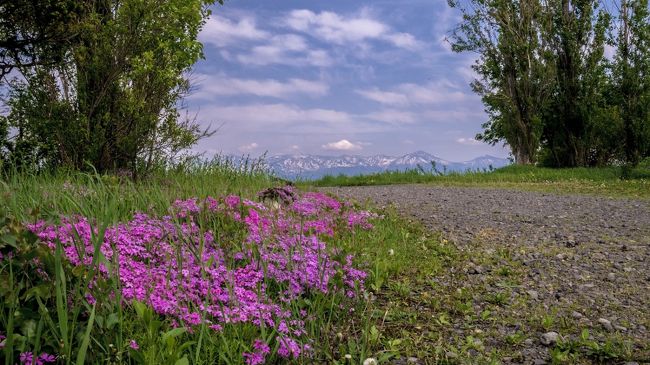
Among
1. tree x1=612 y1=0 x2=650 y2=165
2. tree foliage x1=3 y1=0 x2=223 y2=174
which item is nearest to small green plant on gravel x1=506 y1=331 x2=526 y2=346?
tree foliage x1=3 y1=0 x2=223 y2=174

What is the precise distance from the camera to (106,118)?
927cm

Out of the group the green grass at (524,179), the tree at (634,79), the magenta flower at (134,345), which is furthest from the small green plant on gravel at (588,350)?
the tree at (634,79)

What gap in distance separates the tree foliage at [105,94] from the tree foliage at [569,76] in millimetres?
17424

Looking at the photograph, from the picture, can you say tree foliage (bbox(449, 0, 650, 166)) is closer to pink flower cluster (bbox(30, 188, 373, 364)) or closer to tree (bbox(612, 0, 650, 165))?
tree (bbox(612, 0, 650, 165))

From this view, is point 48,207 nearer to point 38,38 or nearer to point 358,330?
point 358,330

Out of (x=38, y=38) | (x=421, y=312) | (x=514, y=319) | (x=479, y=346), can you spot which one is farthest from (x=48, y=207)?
(x=38, y=38)

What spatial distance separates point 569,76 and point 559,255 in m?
19.7

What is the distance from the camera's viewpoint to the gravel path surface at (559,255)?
4062mm

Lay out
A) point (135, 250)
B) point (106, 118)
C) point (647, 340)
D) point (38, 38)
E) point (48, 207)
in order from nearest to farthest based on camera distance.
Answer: point (135, 250) → point (647, 340) → point (48, 207) → point (106, 118) → point (38, 38)

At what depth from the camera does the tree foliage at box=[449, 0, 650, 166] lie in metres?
21.9

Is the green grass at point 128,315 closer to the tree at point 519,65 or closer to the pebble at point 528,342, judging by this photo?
the pebble at point 528,342

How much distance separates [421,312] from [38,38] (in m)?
9.87

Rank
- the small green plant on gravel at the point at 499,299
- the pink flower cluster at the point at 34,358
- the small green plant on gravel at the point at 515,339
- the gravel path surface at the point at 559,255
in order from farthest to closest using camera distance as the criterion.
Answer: the small green plant on gravel at the point at 499,299 < the gravel path surface at the point at 559,255 < the small green plant on gravel at the point at 515,339 < the pink flower cluster at the point at 34,358

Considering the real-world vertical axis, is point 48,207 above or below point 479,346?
above
